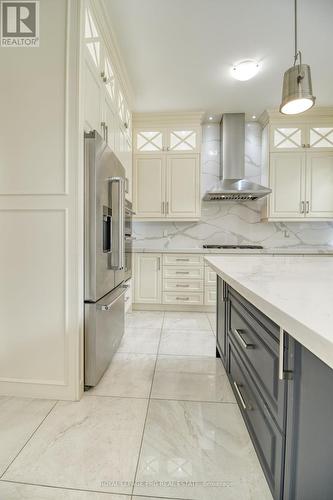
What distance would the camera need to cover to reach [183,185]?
11.7 feet

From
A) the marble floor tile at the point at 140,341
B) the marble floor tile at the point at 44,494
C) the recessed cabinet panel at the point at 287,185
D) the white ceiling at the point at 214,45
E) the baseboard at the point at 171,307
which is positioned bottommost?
the marble floor tile at the point at 44,494

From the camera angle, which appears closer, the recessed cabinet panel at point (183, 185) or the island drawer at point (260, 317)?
the island drawer at point (260, 317)

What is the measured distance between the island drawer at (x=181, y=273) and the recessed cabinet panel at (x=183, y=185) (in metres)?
0.78

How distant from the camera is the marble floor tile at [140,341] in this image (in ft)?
7.41

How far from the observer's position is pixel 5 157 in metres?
1.53

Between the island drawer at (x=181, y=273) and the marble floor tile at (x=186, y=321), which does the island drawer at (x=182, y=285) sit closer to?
the island drawer at (x=181, y=273)

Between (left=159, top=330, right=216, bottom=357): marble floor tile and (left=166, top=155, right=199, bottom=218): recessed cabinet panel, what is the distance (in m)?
1.69

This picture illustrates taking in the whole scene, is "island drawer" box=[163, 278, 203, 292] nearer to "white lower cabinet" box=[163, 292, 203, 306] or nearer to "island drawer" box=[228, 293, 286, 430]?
"white lower cabinet" box=[163, 292, 203, 306]

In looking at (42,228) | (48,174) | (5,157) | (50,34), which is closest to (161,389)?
(42,228)

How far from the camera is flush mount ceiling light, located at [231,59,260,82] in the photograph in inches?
97.3

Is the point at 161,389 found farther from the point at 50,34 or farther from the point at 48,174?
the point at 50,34

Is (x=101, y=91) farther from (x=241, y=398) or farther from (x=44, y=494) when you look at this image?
(x=44, y=494)

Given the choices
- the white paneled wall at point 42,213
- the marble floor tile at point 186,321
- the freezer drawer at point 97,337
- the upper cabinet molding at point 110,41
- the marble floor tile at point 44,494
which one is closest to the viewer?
the marble floor tile at point 44,494

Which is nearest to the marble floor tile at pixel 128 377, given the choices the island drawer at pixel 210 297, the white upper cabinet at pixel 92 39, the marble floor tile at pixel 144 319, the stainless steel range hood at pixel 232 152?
the marble floor tile at pixel 144 319
